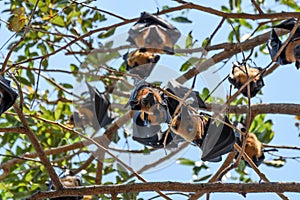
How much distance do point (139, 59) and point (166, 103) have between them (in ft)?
2.01

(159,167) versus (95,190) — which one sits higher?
(159,167)

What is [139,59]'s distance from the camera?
9.89 feet

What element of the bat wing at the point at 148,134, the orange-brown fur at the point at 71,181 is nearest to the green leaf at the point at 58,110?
the orange-brown fur at the point at 71,181

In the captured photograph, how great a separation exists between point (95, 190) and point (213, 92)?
601 millimetres

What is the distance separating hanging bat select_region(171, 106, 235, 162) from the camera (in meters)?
2.51

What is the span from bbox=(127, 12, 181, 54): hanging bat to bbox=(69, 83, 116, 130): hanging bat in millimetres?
407

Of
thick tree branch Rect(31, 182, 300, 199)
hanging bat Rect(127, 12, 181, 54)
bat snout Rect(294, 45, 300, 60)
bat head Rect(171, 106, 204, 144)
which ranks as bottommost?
thick tree branch Rect(31, 182, 300, 199)

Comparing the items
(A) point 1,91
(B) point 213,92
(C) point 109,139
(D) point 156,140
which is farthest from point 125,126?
(A) point 1,91

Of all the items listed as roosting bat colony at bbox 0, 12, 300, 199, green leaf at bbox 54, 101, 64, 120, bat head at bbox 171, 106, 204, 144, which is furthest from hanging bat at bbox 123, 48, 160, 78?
green leaf at bbox 54, 101, 64, 120

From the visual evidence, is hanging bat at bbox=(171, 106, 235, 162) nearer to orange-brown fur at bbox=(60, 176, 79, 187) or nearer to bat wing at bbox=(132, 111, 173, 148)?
bat wing at bbox=(132, 111, 173, 148)

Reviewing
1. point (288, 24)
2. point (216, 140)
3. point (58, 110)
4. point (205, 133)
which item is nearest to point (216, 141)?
point (216, 140)

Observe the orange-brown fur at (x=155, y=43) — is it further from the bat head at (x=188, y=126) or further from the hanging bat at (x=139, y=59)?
the bat head at (x=188, y=126)

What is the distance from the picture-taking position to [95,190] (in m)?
2.26

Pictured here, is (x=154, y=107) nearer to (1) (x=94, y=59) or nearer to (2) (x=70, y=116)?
(1) (x=94, y=59)
